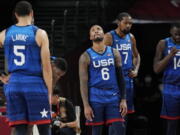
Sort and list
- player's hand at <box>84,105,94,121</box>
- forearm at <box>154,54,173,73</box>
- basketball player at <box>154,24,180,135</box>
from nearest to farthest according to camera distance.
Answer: player's hand at <box>84,105,94,121</box>
forearm at <box>154,54,173,73</box>
basketball player at <box>154,24,180,135</box>

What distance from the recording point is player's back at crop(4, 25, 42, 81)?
332 inches

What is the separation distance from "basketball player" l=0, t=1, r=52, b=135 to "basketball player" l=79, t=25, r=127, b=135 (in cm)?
160

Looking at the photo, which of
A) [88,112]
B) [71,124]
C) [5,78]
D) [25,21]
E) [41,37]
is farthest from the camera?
[71,124]

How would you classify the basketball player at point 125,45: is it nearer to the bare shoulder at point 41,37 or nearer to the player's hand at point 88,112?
the player's hand at point 88,112

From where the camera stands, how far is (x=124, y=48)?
11266 millimetres

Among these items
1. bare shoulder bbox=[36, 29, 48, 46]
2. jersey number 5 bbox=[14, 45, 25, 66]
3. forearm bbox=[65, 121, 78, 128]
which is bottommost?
forearm bbox=[65, 121, 78, 128]

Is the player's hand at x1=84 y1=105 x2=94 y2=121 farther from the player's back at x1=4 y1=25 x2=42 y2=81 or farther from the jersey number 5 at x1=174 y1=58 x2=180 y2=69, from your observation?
the jersey number 5 at x1=174 y1=58 x2=180 y2=69

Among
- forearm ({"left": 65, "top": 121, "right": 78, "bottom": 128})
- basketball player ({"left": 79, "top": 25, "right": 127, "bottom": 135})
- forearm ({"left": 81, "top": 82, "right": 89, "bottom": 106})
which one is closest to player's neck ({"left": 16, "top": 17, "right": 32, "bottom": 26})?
basketball player ({"left": 79, "top": 25, "right": 127, "bottom": 135})

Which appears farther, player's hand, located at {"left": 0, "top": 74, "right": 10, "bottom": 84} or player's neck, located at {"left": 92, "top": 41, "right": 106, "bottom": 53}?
player's neck, located at {"left": 92, "top": 41, "right": 106, "bottom": 53}

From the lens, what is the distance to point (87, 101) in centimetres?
1002

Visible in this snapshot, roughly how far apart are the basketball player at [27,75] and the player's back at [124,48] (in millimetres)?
2954

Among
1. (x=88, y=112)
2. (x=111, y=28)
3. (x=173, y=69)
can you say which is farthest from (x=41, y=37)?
(x=111, y=28)

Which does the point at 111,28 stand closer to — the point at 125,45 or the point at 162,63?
the point at 125,45

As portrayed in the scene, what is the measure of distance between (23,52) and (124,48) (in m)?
3.12
